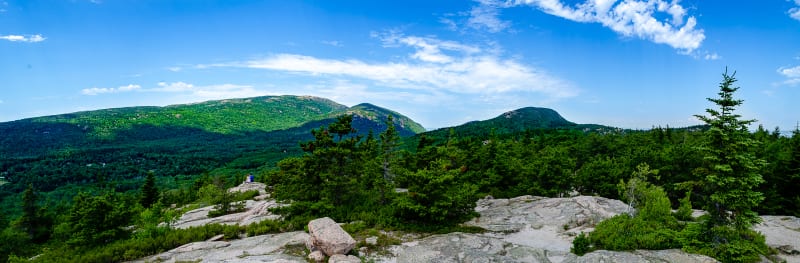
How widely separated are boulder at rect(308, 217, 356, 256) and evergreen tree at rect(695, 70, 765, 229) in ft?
59.5

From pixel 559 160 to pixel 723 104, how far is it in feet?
58.0

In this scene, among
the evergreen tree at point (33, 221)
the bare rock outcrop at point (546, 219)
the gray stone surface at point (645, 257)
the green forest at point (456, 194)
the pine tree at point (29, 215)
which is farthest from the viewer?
the evergreen tree at point (33, 221)

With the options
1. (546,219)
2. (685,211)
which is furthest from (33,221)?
(685,211)

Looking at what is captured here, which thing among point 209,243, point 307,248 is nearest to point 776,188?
point 307,248

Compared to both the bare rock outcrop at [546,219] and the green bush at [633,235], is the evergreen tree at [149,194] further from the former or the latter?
the green bush at [633,235]

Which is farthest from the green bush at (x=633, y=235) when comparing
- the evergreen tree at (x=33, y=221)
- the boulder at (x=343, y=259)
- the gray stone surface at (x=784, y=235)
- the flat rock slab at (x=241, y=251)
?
the evergreen tree at (x=33, y=221)

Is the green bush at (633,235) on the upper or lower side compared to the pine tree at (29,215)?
upper

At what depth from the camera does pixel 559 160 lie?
34594 mm

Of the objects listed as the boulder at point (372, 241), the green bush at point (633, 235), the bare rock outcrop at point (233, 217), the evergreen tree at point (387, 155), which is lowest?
the bare rock outcrop at point (233, 217)

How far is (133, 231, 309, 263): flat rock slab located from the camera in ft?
60.1

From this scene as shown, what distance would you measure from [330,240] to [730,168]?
19.8 meters

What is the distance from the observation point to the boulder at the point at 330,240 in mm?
18289

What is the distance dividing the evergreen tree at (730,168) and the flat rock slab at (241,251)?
21.1 meters

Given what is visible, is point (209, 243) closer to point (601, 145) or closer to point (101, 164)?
point (601, 145)
